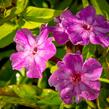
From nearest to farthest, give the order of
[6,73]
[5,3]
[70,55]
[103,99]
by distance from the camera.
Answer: [70,55]
[103,99]
[5,3]
[6,73]

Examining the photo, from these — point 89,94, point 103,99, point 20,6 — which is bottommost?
point 103,99

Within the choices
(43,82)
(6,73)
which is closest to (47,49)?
(43,82)

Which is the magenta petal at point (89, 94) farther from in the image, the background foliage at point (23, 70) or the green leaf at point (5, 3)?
the green leaf at point (5, 3)

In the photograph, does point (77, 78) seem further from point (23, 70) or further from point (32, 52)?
point (23, 70)

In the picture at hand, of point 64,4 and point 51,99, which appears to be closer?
point 51,99

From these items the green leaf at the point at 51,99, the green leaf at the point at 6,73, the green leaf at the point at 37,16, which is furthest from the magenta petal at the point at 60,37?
the green leaf at the point at 6,73

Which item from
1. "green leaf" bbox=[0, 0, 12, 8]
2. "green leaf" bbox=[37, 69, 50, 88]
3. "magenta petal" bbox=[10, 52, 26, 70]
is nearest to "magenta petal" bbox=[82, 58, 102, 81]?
"magenta petal" bbox=[10, 52, 26, 70]
